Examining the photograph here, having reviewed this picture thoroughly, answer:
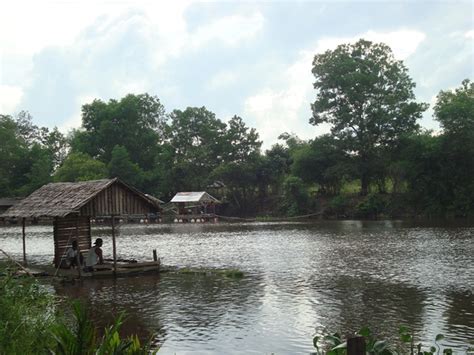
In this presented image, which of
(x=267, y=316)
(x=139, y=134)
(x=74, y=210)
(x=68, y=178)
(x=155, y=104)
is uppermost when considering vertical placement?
(x=155, y=104)

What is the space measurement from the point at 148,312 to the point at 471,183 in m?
50.2

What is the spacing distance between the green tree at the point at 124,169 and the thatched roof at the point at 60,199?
5519cm

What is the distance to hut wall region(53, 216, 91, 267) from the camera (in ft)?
67.9

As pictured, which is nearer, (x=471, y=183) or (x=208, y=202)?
(x=471, y=183)

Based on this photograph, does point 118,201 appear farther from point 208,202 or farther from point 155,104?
point 155,104

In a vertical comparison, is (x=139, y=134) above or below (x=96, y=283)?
above

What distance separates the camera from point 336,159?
206ft

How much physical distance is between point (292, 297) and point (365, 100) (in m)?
52.8

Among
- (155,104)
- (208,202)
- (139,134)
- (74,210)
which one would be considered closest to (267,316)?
(74,210)

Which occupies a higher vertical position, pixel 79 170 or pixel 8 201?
pixel 79 170

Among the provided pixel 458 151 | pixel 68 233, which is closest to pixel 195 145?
pixel 458 151

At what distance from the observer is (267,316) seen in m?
12.3

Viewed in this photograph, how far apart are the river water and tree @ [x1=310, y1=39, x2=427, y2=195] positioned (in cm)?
3654

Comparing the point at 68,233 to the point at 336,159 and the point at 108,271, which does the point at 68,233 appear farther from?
the point at 336,159
